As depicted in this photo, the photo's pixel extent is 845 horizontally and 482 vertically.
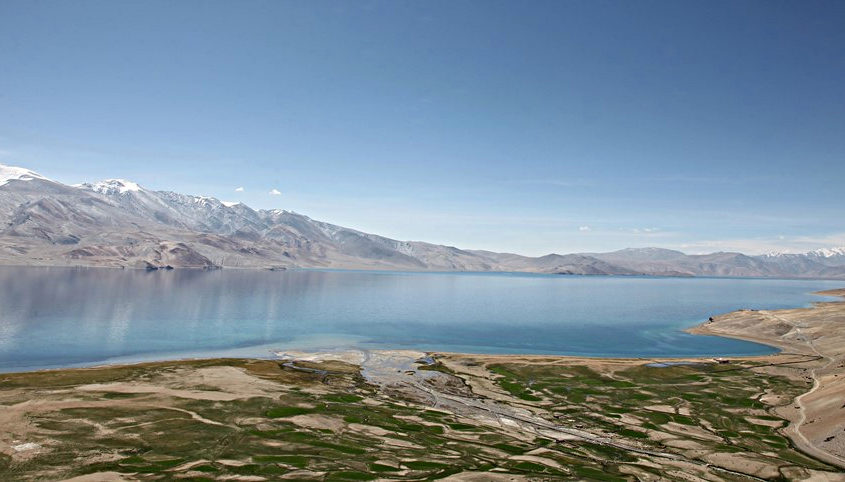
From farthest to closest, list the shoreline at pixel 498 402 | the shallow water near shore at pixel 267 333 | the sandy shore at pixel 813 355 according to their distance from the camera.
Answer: the shallow water near shore at pixel 267 333, the sandy shore at pixel 813 355, the shoreline at pixel 498 402

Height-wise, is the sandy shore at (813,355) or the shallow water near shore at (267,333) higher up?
the sandy shore at (813,355)

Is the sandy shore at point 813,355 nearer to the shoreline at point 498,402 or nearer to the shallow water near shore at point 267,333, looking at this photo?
the shoreline at point 498,402

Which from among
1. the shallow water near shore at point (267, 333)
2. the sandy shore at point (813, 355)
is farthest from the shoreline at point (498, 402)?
the shallow water near shore at point (267, 333)

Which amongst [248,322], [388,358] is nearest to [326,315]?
[248,322]

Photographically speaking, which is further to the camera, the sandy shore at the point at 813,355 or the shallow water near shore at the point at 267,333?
the shallow water near shore at the point at 267,333

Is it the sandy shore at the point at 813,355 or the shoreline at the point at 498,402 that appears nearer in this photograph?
the shoreline at the point at 498,402

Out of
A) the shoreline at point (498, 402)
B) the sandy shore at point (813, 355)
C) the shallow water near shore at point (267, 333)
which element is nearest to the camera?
the shoreline at point (498, 402)

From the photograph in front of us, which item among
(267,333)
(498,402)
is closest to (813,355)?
(498,402)

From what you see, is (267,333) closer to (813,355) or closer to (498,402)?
(498,402)

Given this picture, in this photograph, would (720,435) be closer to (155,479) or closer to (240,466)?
(240,466)
